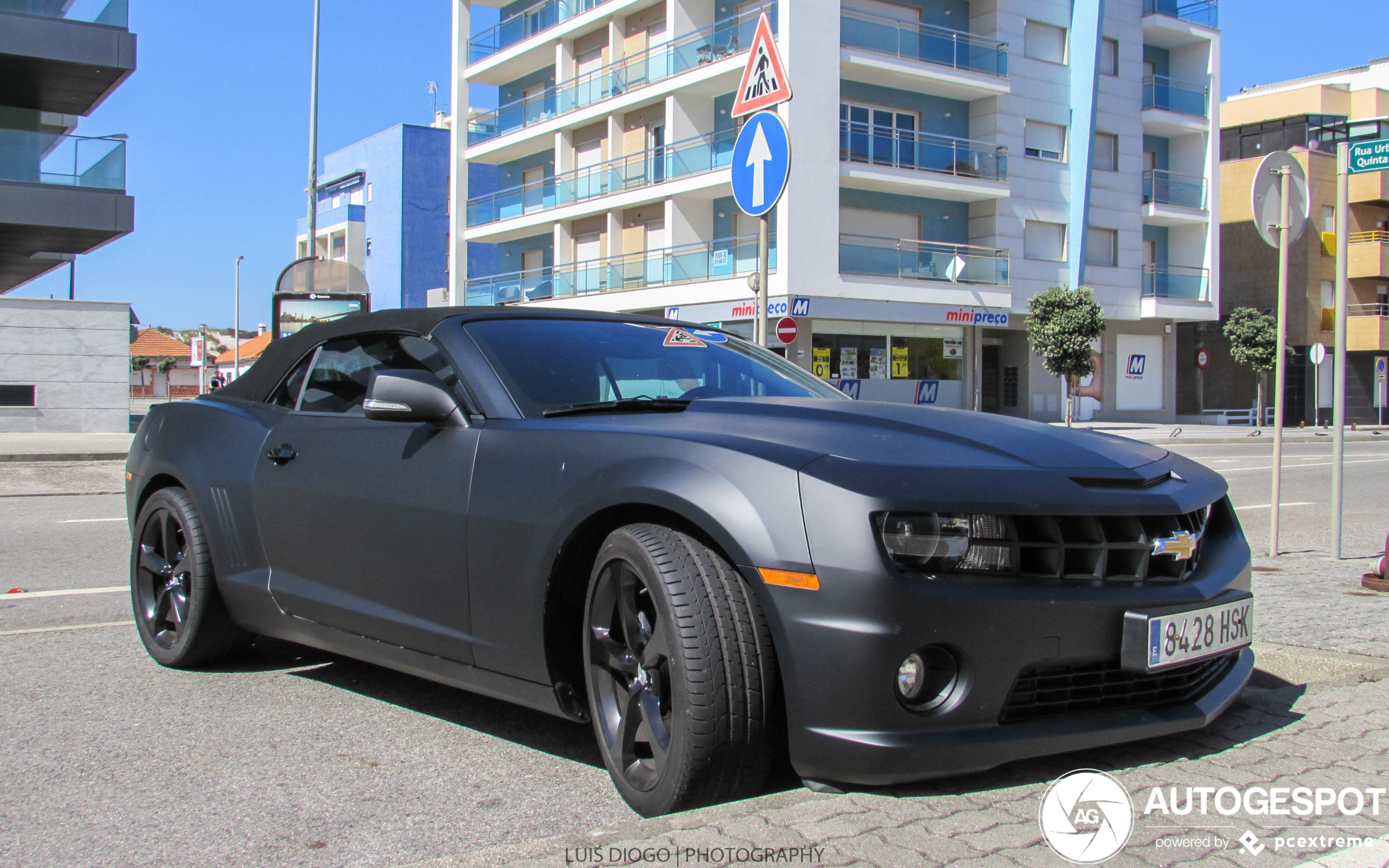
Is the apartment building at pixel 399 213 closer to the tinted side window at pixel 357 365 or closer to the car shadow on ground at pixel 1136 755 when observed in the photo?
the tinted side window at pixel 357 365

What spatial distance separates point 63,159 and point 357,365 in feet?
75.2

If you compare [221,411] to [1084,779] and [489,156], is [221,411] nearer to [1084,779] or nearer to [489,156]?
[1084,779]

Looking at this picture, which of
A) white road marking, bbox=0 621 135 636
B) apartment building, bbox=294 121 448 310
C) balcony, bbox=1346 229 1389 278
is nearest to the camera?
white road marking, bbox=0 621 135 636

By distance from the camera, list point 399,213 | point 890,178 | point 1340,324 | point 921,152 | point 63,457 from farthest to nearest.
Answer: point 399,213 → point 921,152 → point 890,178 → point 63,457 → point 1340,324

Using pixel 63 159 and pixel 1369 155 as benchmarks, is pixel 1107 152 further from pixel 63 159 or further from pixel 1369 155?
pixel 1369 155

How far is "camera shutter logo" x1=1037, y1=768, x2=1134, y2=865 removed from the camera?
2285 millimetres

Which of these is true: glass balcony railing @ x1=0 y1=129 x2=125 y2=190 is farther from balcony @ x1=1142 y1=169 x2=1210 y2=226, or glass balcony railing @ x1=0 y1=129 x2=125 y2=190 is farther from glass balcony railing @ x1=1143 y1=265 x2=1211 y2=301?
glass balcony railing @ x1=1143 y1=265 x2=1211 y2=301

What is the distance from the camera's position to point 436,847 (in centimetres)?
258

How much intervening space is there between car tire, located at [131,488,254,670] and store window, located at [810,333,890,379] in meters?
26.7

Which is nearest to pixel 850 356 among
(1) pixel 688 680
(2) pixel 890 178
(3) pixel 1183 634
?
(2) pixel 890 178

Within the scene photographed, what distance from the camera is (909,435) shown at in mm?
2846

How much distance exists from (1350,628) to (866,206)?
2795cm

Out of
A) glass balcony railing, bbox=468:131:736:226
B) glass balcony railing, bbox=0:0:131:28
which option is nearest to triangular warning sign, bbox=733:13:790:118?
glass balcony railing, bbox=0:0:131:28

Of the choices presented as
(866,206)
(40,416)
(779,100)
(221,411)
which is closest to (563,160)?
(866,206)
